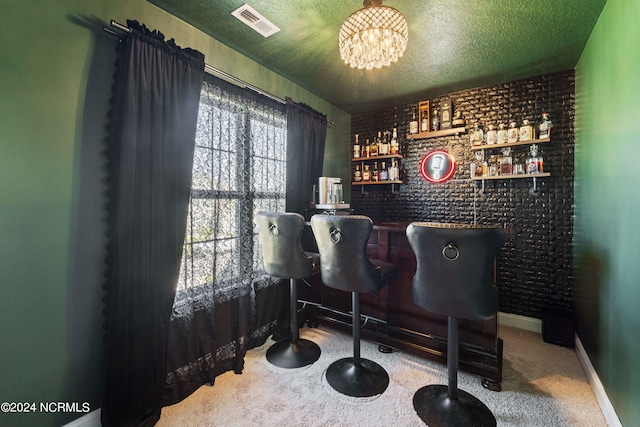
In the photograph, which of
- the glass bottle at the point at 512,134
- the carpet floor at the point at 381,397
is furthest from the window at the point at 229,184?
the glass bottle at the point at 512,134

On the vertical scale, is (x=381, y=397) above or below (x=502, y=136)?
below

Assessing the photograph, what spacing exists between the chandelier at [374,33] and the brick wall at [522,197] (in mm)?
1751

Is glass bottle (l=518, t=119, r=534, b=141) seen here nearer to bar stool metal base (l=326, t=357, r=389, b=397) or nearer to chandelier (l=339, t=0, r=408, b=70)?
chandelier (l=339, t=0, r=408, b=70)

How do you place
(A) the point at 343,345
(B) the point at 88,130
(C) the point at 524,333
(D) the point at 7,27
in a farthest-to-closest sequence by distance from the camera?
(C) the point at 524,333, (A) the point at 343,345, (B) the point at 88,130, (D) the point at 7,27

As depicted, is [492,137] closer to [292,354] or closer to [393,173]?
[393,173]

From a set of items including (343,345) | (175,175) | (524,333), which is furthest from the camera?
(524,333)

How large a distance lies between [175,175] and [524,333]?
337cm

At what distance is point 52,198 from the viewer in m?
1.27

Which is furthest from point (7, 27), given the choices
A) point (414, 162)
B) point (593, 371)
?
point (593, 371)

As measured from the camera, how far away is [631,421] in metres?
1.23

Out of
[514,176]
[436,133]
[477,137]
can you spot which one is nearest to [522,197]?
[514,176]

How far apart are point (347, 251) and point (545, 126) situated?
236 cm

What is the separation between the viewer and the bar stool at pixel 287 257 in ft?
6.03

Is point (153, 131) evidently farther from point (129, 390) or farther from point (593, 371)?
point (593, 371)
